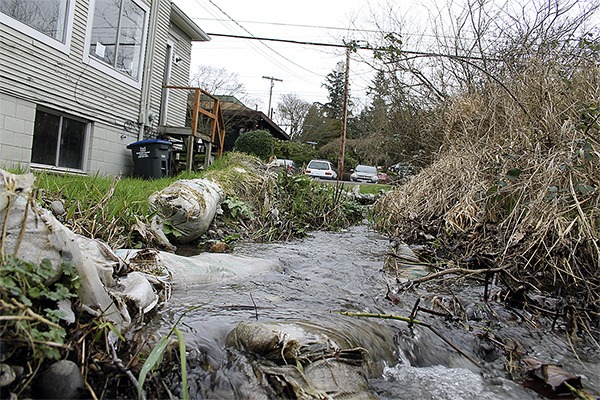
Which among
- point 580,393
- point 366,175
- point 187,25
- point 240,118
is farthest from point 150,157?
point 240,118

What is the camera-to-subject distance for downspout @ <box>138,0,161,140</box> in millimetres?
10195

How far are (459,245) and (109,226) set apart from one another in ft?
10.1

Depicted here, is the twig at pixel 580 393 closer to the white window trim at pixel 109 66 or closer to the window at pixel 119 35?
the white window trim at pixel 109 66

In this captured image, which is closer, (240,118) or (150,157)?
(150,157)

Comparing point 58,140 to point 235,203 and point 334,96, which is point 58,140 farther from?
point 334,96

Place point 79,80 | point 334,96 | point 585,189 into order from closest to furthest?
point 585,189
point 79,80
point 334,96

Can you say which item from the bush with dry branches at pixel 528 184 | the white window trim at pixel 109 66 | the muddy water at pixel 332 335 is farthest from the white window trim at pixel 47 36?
the bush with dry branches at pixel 528 184

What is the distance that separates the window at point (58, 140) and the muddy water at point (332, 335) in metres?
6.49

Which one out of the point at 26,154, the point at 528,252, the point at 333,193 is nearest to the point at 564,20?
the point at 333,193

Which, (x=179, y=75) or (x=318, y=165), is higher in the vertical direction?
(x=179, y=75)

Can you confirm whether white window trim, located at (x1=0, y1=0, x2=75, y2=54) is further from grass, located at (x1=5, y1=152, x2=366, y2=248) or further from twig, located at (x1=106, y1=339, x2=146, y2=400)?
twig, located at (x1=106, y1=339, x2=146, y2=400)

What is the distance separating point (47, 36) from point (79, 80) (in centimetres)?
105

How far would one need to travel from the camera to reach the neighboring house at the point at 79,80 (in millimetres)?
6879

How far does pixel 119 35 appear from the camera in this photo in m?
9.17
